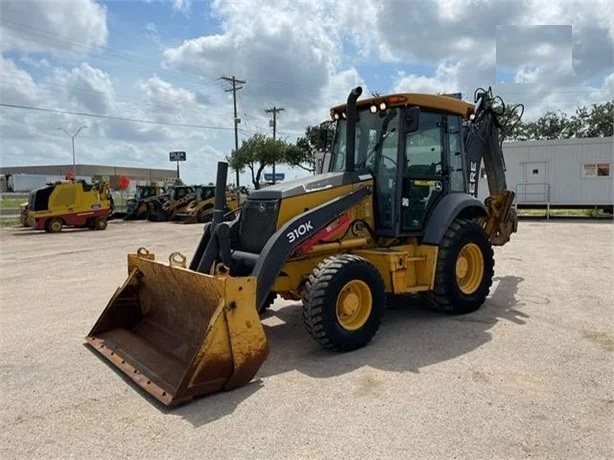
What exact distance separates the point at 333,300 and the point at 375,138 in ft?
7.13

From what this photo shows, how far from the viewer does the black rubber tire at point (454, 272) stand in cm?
598

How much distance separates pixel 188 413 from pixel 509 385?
8.34ft

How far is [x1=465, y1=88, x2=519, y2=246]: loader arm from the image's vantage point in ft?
25.0

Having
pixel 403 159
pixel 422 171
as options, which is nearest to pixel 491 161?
pixel 422 171

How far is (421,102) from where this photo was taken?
586cm

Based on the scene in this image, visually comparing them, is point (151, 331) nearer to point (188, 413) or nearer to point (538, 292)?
point (188, 413)

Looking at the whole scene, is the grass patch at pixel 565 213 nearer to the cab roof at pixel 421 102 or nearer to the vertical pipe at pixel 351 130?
the cab roof at pixel 421 102

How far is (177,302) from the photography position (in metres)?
4.95

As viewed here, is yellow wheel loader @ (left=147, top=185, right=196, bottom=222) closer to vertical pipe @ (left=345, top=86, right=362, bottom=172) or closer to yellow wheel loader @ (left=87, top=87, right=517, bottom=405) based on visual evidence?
yellow wheel loader @ (left=87, top=87, right=517, bottom=405)

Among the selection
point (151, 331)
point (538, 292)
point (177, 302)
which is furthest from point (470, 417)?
point (538, 292)

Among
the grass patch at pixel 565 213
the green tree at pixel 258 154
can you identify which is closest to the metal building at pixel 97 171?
the green tree at pixel 258 154

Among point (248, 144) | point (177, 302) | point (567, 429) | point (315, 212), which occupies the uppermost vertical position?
point (248, 144)

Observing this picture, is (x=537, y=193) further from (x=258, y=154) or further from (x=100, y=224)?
(x=258, y=154)

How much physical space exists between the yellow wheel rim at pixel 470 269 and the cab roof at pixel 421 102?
5.62ft
